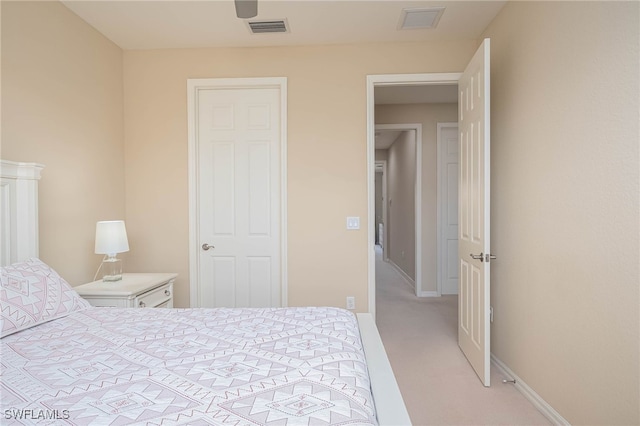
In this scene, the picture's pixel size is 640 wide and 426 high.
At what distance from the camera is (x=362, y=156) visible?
3.13 metres

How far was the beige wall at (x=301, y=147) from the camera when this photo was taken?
313 cm

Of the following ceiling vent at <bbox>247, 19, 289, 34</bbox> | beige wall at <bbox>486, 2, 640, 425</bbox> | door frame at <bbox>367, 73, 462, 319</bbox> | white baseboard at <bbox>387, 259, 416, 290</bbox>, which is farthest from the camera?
white baseboard at <bbox>387, 259, 416, 290</bbox>

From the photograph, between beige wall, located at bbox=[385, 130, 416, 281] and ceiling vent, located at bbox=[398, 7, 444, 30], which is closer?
ceiling vent, located at bbox=[398, 7, 444, 30]

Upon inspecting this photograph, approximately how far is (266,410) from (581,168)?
1.84 metres

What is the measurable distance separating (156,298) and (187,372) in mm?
1653

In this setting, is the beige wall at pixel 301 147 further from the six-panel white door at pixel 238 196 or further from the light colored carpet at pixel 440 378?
the light colored carpet at pixel 440 378

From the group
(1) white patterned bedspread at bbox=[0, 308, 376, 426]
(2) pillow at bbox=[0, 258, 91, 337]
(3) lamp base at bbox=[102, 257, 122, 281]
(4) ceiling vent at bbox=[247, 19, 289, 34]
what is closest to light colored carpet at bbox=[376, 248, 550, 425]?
(1) white patterned bedspread at bbox=[0, 308, 376, 426]

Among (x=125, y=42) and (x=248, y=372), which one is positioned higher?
(x=125, y=42)

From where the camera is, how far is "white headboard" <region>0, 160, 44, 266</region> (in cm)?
188

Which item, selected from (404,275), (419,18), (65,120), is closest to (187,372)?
(65,120)

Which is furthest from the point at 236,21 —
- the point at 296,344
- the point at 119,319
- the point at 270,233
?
the point at 296,344

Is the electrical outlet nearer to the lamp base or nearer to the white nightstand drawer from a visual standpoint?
the white nightstand drawer

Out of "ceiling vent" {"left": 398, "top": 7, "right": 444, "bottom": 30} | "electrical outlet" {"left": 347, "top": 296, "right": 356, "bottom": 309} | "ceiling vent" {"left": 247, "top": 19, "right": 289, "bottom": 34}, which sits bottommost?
"electrical outlet" {"left": 347, "top": 296, "right": 356, "bottom": 309}

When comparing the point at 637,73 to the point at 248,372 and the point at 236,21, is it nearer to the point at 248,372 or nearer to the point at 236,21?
the point at 248,372
